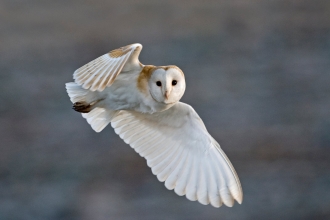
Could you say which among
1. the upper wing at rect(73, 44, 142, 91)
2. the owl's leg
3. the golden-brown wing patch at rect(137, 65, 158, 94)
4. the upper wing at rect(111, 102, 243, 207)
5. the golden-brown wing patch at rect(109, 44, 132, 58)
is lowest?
the upper wing at rect(111, 102, 243, 207)

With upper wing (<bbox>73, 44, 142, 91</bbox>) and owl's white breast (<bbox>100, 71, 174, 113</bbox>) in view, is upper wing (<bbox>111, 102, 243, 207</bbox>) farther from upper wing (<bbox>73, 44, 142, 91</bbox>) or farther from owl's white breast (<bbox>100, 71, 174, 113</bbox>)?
upper wing (<bbox>73, 44, 142, 91</bbox>)

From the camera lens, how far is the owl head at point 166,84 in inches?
151

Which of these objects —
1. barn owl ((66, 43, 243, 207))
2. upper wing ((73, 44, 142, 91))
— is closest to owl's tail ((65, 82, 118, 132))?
barn owl ((66, 43, 243, 207))

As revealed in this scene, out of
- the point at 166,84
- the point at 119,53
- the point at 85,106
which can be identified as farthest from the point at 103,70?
the point at 85,106

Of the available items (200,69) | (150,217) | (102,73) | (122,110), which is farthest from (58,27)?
(102,73)

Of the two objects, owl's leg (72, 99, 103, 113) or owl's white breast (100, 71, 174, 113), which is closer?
owl's white breast (100, 71, 174, 113)

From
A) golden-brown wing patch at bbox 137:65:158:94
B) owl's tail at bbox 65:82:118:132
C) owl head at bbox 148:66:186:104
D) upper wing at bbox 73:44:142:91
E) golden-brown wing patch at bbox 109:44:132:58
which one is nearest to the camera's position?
upper wing at bbox 73:44:142:91

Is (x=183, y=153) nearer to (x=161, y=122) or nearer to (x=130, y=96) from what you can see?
(x=161, y=122)

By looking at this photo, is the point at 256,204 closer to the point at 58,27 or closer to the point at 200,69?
the point at 200,69

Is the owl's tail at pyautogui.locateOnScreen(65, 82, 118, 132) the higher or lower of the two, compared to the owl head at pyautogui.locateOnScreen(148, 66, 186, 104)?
lower

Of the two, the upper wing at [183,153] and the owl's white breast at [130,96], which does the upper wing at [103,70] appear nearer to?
the owl's white breast at [130,96]

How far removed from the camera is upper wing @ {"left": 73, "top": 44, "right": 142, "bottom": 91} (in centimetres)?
354

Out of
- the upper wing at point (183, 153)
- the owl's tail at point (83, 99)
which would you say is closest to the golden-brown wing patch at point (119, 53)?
the owl's tail at point (83, 99)

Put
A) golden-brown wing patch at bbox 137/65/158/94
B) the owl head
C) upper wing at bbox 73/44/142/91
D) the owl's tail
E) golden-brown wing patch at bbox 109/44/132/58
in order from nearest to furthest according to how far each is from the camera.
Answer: upper wing at bbox 73/44/142/91 → golden-brown wing patch at bbox 109/44/132/58 → the owl head → golden-brown wing patch at bbox 137/65/158/94 → the owl's tail
